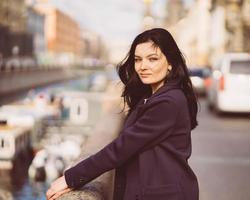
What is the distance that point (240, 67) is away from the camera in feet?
49.9

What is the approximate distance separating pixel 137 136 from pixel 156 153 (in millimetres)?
116

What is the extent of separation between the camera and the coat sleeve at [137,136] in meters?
2.63

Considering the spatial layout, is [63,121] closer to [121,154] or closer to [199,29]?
[121,154]

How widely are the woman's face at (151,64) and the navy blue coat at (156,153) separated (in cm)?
11

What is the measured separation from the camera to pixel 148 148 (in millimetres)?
2682

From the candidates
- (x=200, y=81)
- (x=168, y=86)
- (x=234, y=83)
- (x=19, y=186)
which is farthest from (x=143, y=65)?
(x=200, y=81)

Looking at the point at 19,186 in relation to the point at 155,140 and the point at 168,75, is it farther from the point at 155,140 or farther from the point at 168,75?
the point at 155,140

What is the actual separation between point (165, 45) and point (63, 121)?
17694mm

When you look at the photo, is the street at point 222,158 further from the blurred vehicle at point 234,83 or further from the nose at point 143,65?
the nose at point 143,65

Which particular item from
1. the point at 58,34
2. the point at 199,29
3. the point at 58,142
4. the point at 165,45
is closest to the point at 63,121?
the point at 58,142

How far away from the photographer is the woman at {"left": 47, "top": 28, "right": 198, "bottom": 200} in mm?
2639

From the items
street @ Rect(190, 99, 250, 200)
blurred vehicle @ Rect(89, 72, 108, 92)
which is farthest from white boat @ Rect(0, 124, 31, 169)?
blurred vehicle @ Rect(89, 72, 108, 92)

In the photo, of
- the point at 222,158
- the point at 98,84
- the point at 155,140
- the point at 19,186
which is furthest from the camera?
the point at 98,84

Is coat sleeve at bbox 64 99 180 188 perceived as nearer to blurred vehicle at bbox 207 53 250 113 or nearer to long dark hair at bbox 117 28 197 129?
long dark hair at bbox 117 28 197 129
